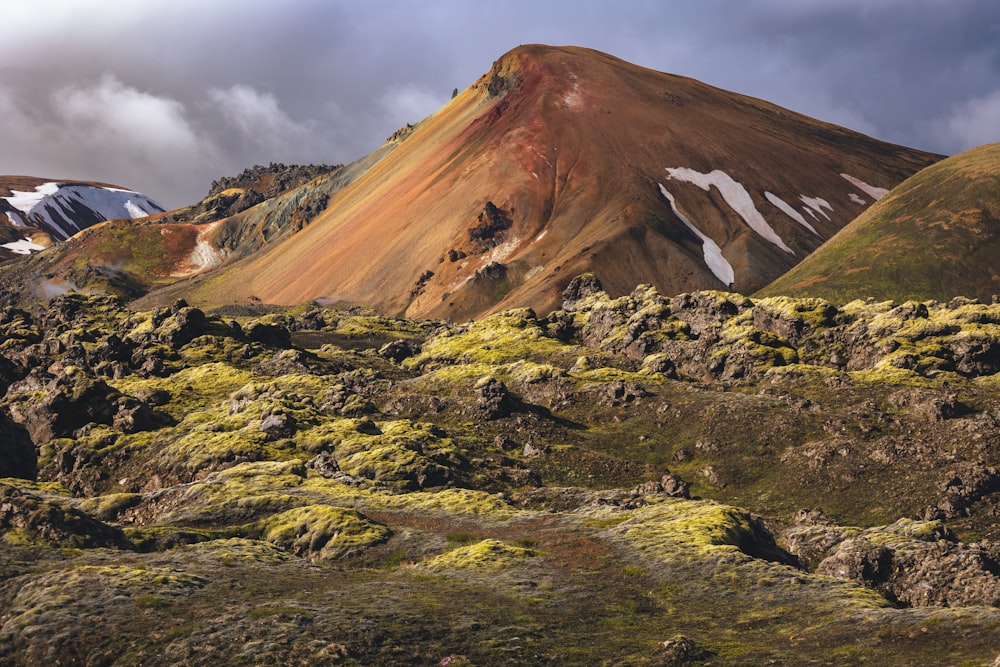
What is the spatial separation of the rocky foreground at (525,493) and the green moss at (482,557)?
0.20 meters

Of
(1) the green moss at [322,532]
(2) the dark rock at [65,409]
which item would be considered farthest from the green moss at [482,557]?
(2) the dark rock at [65,409]

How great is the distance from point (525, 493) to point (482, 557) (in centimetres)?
2250

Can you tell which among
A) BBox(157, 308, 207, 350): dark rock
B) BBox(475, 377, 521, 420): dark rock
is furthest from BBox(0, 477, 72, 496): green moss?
BBox(157, 308, 207, 350): dark rock

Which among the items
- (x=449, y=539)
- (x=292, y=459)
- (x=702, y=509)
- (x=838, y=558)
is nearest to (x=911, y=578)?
(x=838, y=558)

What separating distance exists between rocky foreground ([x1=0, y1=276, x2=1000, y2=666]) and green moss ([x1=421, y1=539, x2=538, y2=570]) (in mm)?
203

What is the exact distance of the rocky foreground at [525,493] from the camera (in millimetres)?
32031

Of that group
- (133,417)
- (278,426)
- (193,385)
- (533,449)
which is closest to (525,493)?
(533,449)

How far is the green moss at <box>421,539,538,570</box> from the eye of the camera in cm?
4375

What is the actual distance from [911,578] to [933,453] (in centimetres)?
3247

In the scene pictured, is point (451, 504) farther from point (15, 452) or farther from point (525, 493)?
point (15, 452)

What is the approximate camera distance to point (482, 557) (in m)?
44.8

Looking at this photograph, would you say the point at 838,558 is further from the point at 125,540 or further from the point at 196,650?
the point at 125,540

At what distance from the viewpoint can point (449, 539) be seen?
166 feet

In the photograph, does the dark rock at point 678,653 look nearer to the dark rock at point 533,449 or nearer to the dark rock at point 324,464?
the dark rock at point 324,464
